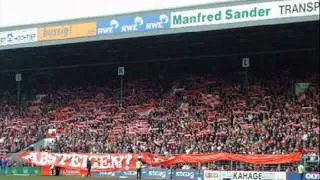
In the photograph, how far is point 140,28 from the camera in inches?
1555

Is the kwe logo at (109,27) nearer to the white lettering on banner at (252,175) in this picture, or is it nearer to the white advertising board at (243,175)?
the white advertising board at (243,175)

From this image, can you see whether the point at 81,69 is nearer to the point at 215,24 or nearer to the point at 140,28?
the point at 140,28

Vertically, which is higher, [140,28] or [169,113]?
[140,28]

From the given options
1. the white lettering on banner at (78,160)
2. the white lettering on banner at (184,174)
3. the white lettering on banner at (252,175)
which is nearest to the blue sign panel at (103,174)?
the white lettering on banner at (78,160)

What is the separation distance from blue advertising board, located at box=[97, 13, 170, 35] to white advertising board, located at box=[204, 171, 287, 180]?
848 cm

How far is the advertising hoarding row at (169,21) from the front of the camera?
34438 mm

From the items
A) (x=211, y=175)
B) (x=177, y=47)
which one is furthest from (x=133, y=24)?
(x=211, y=175)

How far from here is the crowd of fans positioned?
38031mm

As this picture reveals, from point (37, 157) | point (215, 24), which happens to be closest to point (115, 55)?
point (37, 157)

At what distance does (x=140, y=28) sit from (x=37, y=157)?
1125cm

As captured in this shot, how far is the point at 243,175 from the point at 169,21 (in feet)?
30.8

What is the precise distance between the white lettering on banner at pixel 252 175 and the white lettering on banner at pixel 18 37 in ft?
51.6

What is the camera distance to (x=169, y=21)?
1516 inches

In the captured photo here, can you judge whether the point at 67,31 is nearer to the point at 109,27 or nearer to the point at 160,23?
the point at 109,27
